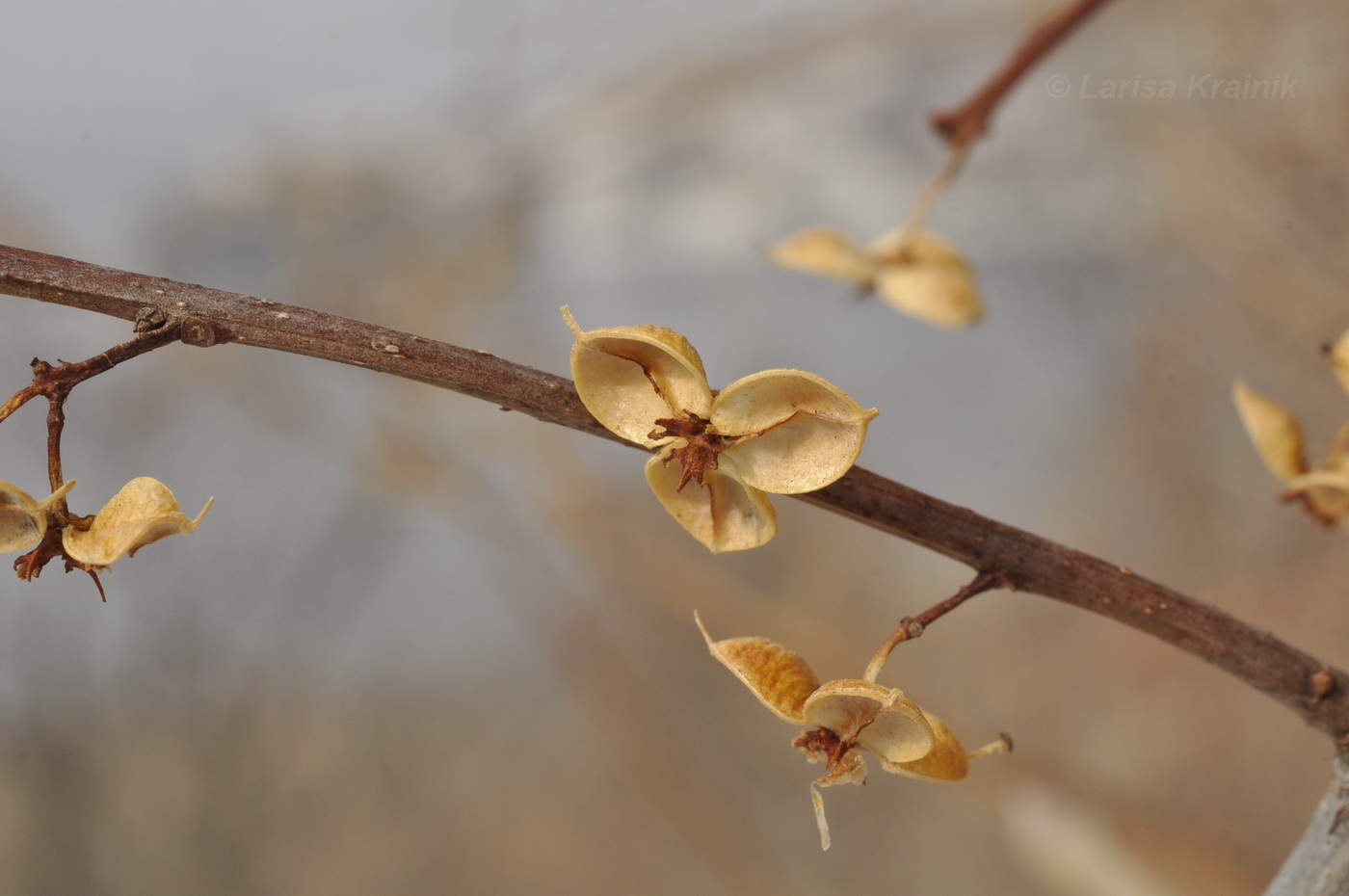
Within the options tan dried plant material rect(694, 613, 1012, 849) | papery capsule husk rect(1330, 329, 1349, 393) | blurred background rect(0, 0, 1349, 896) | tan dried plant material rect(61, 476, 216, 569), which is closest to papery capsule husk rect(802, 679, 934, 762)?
tan dried plant material rect(694, 613, 1012, 849)

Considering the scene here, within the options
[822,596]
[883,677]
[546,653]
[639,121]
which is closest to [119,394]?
[546,653]

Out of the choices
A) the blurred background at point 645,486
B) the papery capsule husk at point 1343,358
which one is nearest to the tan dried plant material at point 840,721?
the papery capsule husk at point 1343,358

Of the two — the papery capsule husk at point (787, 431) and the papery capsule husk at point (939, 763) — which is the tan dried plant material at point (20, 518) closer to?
the papery capsule husk at point (787, 431)

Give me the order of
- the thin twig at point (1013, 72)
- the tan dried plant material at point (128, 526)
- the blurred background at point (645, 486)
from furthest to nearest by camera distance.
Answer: the blurred background at point (645, 486)
the thin twig at point (1013, 72)
the tan dried plant material at point (128, 526)

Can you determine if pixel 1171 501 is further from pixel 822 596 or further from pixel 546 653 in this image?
pixel 546 653

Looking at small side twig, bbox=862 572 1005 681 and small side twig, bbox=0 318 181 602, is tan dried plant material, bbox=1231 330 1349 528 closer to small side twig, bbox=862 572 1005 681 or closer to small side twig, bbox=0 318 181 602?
small side twig, bbox=862 572 1005 681

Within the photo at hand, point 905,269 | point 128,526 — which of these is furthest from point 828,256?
point 128,526
